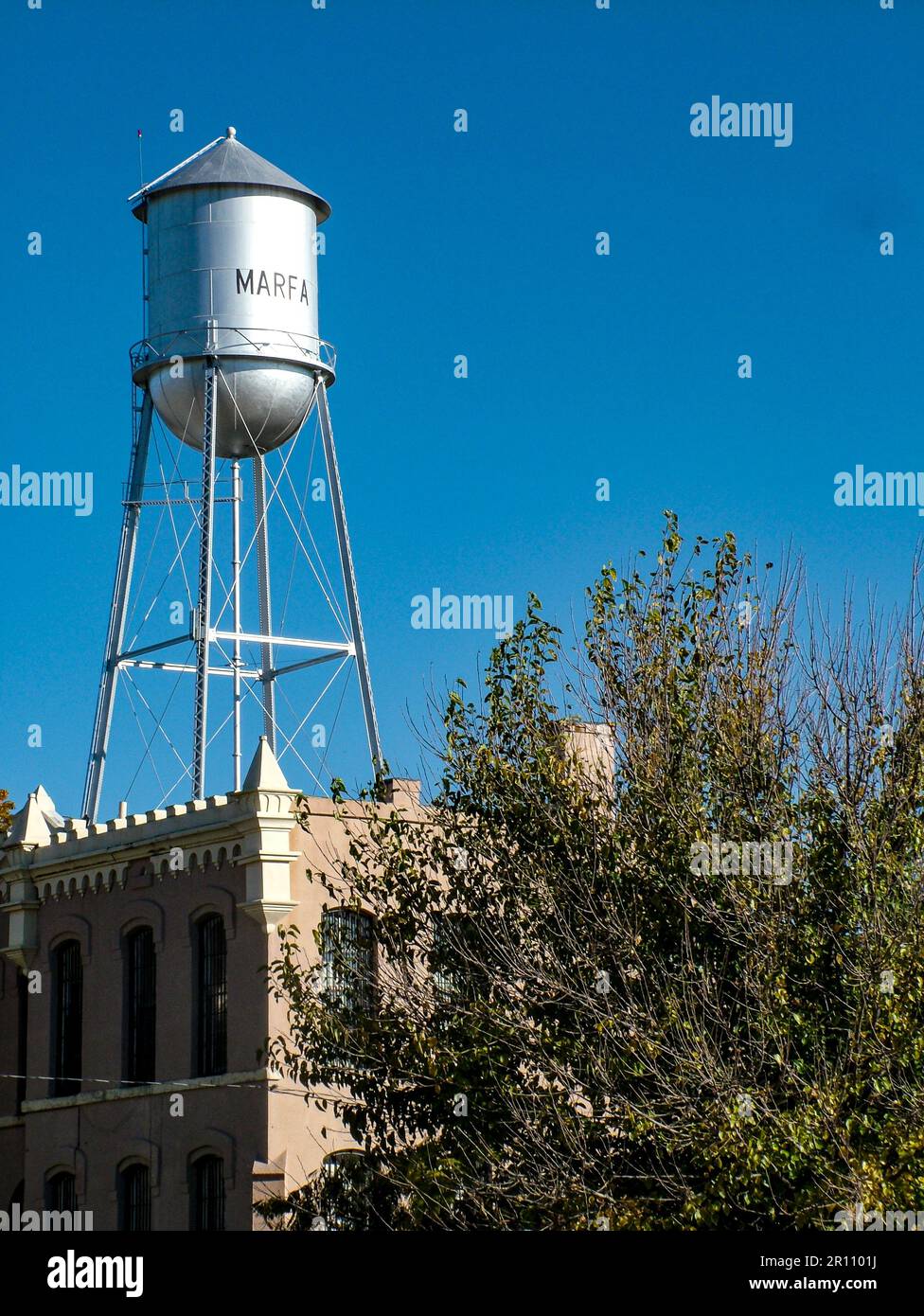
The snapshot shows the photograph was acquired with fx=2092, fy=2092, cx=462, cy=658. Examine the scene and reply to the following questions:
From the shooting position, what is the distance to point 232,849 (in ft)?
110

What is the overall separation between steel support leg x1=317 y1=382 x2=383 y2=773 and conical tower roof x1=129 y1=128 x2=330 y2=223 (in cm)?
388

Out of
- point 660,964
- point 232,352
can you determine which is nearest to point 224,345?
point 232,352

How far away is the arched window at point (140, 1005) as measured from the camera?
35.2 meters

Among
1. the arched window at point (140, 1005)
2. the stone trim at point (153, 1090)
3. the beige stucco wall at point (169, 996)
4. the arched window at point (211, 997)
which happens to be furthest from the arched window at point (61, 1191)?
the arched window at point (211, 997)

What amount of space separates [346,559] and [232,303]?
5.43m

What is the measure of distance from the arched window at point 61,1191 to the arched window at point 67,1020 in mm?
1415

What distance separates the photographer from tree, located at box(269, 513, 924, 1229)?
76.9ft

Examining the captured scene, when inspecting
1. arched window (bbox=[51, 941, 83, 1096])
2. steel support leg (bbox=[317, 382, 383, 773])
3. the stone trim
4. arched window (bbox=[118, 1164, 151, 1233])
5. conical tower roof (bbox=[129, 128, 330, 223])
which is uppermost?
conical tower roof (bbox=[129, 128, 330, 223])

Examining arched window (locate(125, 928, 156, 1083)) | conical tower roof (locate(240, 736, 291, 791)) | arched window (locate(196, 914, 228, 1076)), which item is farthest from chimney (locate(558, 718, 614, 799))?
arched window (locate(125, 928, 156, 1083))

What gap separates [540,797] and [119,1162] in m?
12.7

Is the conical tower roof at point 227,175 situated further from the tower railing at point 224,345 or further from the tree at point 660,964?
the tree at point 660,964

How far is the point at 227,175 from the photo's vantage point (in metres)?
40.7

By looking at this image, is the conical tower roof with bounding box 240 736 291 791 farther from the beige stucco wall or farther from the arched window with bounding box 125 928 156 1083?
the arched window with bounding box 125 928 156 1083
